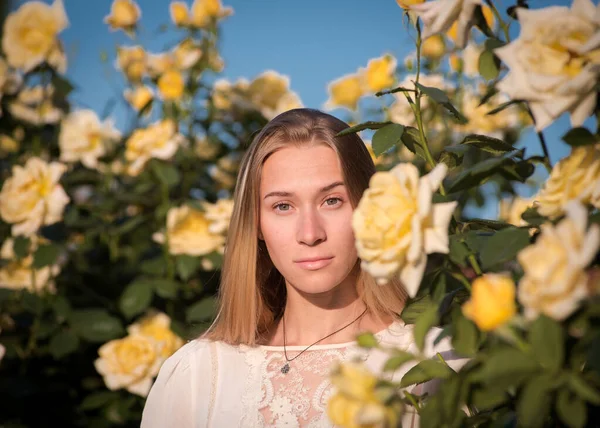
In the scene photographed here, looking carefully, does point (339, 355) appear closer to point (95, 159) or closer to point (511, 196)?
point (511, 196)

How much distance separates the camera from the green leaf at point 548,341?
620 mm

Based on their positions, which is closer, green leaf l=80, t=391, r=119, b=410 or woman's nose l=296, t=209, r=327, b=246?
woman's nose l=296, t=209, r=327, b=246

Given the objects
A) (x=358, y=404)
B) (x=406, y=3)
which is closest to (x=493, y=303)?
(x=358, y=404)

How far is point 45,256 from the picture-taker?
239 cm

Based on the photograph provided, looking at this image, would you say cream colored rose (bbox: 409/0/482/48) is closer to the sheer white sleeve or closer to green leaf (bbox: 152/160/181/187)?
the sheer white sleeve

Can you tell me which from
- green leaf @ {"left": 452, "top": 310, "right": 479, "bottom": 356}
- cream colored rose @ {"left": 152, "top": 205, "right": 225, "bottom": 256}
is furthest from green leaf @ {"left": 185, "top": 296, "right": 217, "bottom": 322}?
green leaf @ {"left": 452, "top": 310, "right": 479, "bottom": 356}

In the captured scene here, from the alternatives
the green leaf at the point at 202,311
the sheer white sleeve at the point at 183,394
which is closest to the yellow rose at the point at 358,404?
the sheer white sleeve at the point at 183,394

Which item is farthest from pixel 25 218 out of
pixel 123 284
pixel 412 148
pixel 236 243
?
pixel 412 148

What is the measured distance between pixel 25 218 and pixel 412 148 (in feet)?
5.50

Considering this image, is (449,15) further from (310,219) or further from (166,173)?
(166,173)

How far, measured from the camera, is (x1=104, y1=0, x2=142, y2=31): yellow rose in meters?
2.80

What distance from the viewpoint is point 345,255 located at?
1521 millimetres

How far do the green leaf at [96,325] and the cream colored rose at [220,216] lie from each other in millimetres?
468

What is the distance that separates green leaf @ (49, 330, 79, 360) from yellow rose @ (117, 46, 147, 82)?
1150 millimetres
